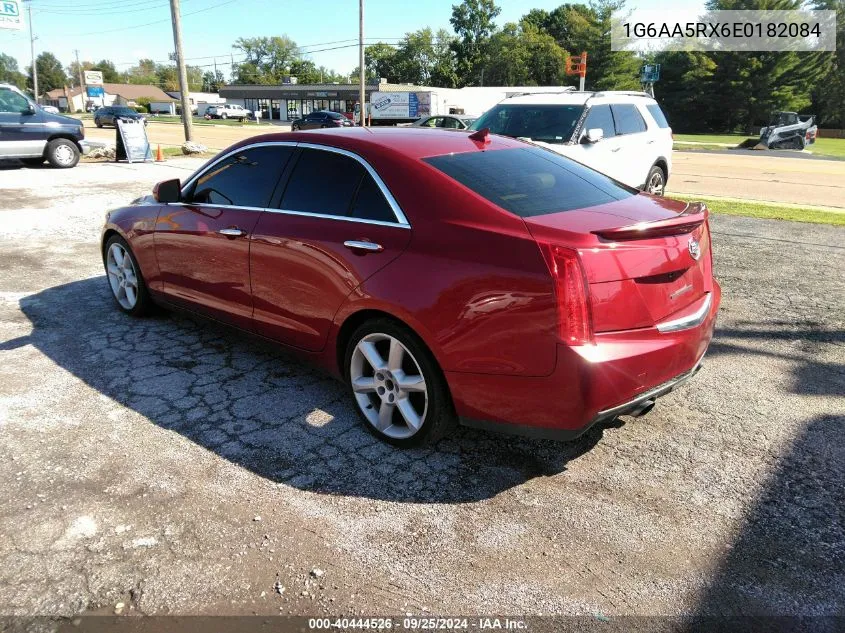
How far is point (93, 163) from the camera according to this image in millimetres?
17375

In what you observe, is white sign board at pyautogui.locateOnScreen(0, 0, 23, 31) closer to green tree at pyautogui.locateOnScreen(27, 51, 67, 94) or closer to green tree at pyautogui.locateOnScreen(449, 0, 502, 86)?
green tree at pyautogui.locateOnScreen(449, 0, 502, 86)

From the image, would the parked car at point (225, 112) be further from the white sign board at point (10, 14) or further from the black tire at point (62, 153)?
the black tire at point (62, 153)

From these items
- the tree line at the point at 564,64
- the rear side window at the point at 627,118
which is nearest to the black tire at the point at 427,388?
the rear side window at the point at 627,118

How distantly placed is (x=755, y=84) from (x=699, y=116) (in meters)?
6.33

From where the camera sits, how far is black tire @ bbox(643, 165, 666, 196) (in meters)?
10.3

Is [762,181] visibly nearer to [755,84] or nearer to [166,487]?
[166,487]

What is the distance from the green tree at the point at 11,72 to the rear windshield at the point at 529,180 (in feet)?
565

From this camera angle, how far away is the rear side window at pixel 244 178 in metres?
4.07

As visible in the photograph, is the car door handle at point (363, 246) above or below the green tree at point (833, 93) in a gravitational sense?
below

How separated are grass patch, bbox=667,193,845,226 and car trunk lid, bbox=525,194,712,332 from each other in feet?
26.4

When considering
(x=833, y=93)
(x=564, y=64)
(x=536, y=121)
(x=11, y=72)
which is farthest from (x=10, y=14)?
(x=11, y=72)

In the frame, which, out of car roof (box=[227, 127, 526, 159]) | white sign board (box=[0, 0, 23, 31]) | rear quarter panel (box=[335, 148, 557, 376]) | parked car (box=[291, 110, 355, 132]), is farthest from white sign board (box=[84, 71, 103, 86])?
rear quarter panel (box=[335, 148, 557, 376])

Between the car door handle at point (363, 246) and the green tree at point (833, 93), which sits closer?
the car door handle at point (363, 246)

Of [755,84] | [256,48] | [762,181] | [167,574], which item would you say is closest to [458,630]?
[167,574]
